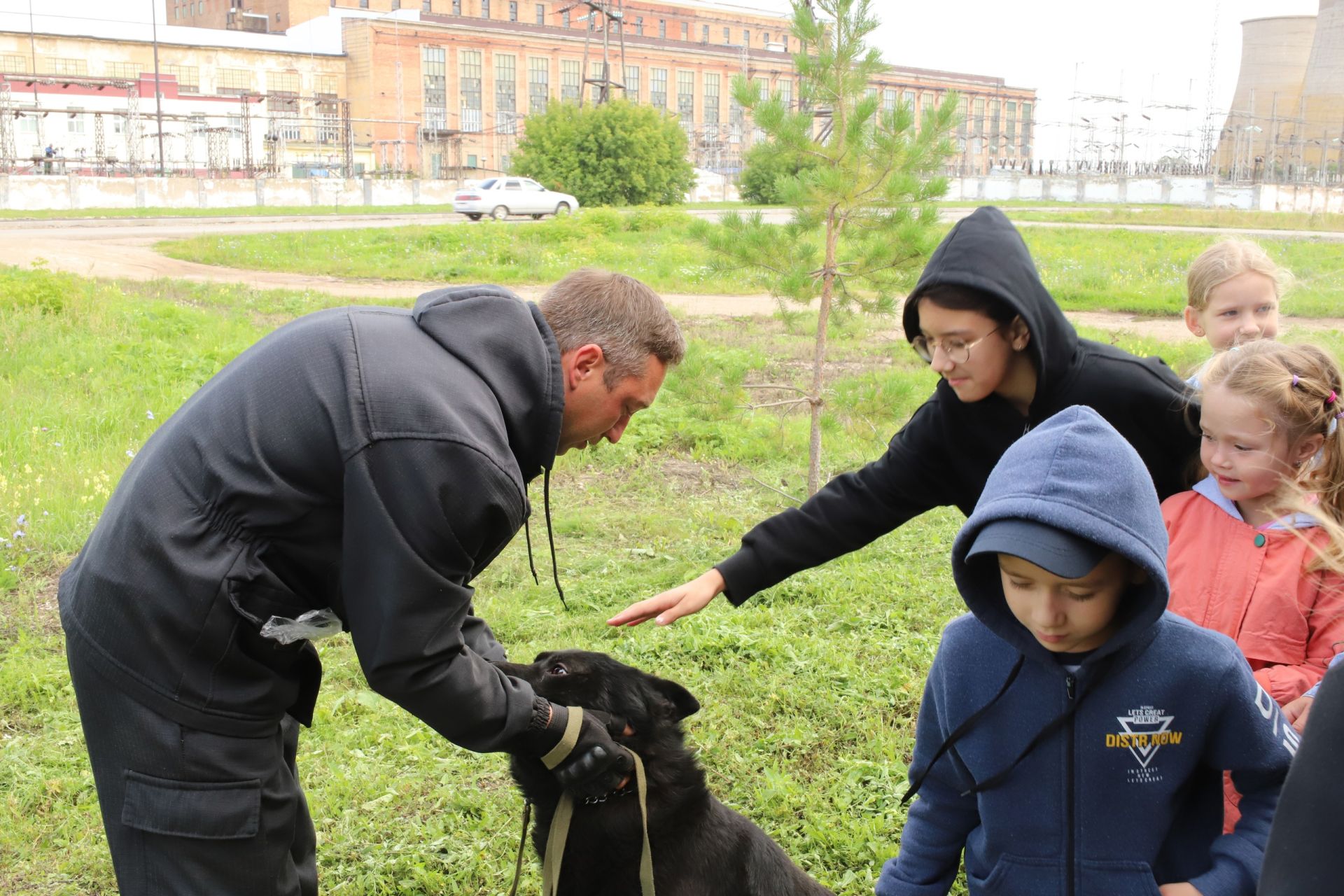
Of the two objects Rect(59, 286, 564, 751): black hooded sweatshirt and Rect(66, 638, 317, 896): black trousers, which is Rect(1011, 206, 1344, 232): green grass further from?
Rect(66, 638, 317, 896): black trousers

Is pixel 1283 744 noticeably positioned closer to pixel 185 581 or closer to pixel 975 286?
pixel 975 286

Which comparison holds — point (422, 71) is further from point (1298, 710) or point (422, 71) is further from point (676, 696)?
point (1298, 710)

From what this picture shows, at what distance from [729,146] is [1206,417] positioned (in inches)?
2450

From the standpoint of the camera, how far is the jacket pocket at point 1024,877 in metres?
2.01

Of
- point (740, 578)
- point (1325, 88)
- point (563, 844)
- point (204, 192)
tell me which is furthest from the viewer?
point (1325, 88)

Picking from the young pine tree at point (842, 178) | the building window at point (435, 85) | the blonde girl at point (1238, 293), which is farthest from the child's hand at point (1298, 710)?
the building window at point (435, 85)

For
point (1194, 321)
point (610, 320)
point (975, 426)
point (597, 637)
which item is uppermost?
point (610, 320)

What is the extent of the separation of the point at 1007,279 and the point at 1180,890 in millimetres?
1490

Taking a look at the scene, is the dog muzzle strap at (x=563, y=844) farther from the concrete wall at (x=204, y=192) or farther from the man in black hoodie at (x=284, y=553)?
the concrete wall at (x=204, y=192)

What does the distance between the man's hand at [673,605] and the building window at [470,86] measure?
66.0 meters

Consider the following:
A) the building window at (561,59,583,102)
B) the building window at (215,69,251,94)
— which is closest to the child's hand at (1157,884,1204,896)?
the building window at (215,69,251,94)

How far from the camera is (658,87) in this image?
74.1 metres

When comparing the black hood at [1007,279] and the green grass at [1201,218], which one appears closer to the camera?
the black hood at [1007,279]

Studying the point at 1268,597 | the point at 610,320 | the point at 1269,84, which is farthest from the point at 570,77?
the point at 1268,597
